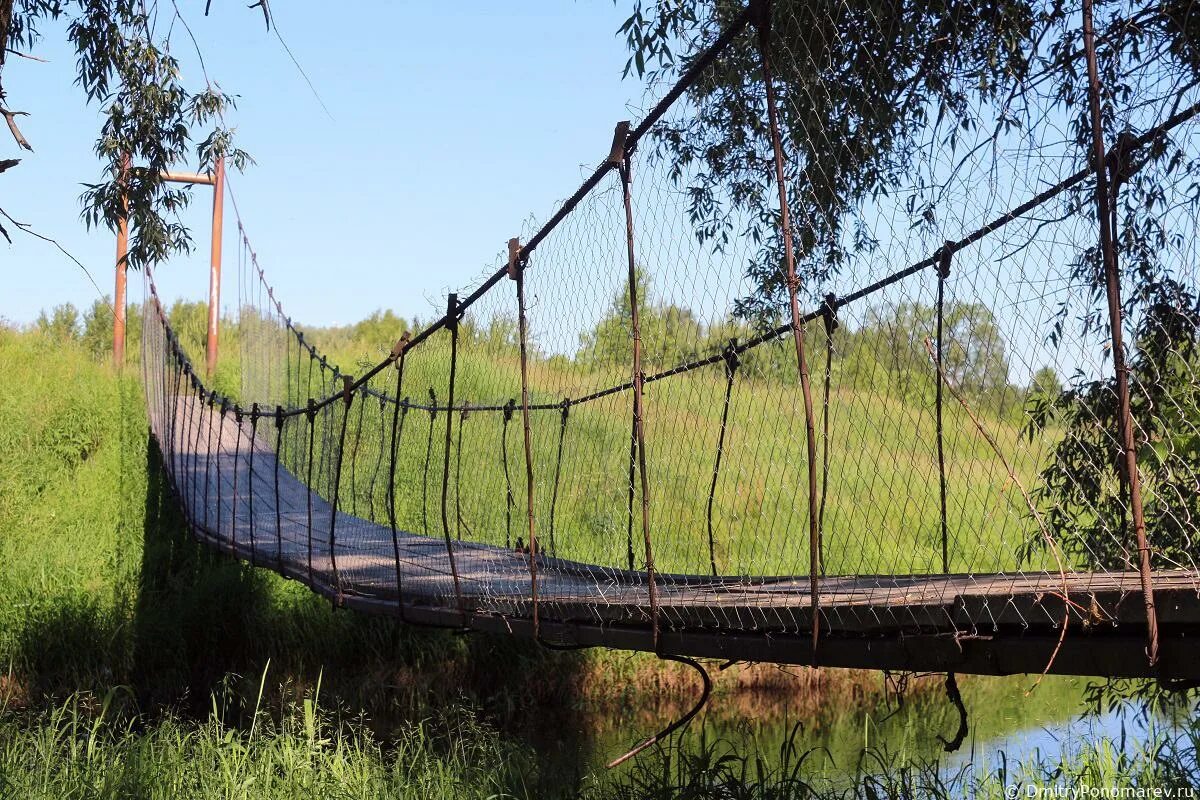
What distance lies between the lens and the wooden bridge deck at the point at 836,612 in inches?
65.0

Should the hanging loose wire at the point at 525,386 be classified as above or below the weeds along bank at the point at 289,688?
above

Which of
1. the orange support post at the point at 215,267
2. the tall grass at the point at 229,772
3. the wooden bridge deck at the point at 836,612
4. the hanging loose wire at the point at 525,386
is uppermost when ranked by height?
the orange support post at the point at 215,267

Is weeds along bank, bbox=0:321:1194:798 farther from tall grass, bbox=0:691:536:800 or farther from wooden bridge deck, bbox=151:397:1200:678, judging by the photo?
wooden bridge deck, bbox=151:397:1200:678

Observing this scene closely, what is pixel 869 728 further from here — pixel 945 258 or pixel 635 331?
pixel 635 331

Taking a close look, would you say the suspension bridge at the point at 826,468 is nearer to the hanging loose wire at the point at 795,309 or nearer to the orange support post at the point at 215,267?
the hanging loose wire at the point at 795,309

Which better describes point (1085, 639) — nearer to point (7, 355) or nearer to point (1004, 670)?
point (1004, 670)

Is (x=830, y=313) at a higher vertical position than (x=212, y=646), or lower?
higher

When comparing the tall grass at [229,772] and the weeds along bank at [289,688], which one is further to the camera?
the weeds along bank at [289,688]

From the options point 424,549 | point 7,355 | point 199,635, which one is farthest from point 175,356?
point 7,355

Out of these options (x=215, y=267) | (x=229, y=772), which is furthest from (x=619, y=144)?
(x=215, y=267)

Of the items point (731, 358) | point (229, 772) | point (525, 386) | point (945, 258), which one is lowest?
point (229, 772)

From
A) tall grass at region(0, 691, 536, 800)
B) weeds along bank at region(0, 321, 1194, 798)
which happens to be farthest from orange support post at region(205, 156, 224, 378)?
tall grass at region(0, 691, 536, 800)

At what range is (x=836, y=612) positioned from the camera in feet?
6.39

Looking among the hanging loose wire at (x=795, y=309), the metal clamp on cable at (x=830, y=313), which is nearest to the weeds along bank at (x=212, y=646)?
the metal clamp on cable at (x=830, y=313)
